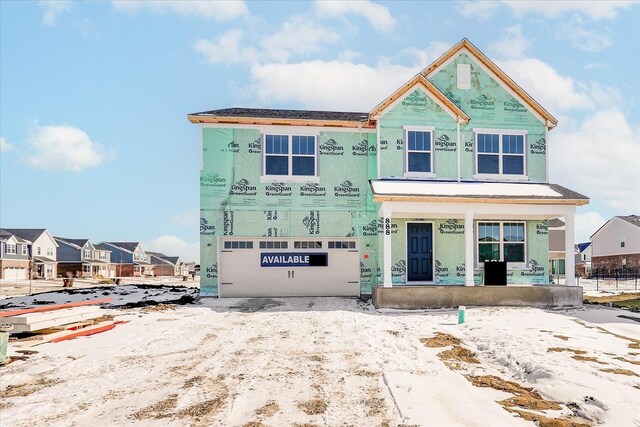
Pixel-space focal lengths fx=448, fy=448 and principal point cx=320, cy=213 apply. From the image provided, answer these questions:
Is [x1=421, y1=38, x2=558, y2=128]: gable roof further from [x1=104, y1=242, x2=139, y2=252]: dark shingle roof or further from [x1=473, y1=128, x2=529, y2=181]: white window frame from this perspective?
[x1=104, y1=242, x2=139, y2=252]: dark shingle roof

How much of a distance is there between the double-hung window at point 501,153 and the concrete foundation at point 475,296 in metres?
5.10

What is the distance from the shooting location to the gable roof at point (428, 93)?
58.7ft

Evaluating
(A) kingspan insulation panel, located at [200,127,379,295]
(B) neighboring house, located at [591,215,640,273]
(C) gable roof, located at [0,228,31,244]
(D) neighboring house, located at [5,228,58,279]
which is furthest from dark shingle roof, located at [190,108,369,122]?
(D) neighboring house, located at [5,228,58,279]

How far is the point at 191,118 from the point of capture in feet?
58.9

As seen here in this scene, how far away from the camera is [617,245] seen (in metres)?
57.4

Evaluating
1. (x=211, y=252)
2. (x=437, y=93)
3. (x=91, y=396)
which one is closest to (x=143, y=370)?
(x=91, y=396)

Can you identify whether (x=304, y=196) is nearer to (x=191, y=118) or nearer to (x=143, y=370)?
(x=191, y=118)

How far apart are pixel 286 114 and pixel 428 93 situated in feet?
19.4

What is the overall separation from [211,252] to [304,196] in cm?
436

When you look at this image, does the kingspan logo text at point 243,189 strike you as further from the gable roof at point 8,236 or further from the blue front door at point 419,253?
the gable roof at point 8,236

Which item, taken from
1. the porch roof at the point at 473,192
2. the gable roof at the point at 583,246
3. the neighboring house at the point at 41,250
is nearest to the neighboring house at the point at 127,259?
the neighboring house at the point at 41,250

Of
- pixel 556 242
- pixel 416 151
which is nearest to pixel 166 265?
pixel 556 242

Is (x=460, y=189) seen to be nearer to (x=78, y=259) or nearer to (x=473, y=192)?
(x=473, y=192)

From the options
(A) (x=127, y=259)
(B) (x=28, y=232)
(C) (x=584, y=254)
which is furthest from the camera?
(A) (x=127, y=259)
